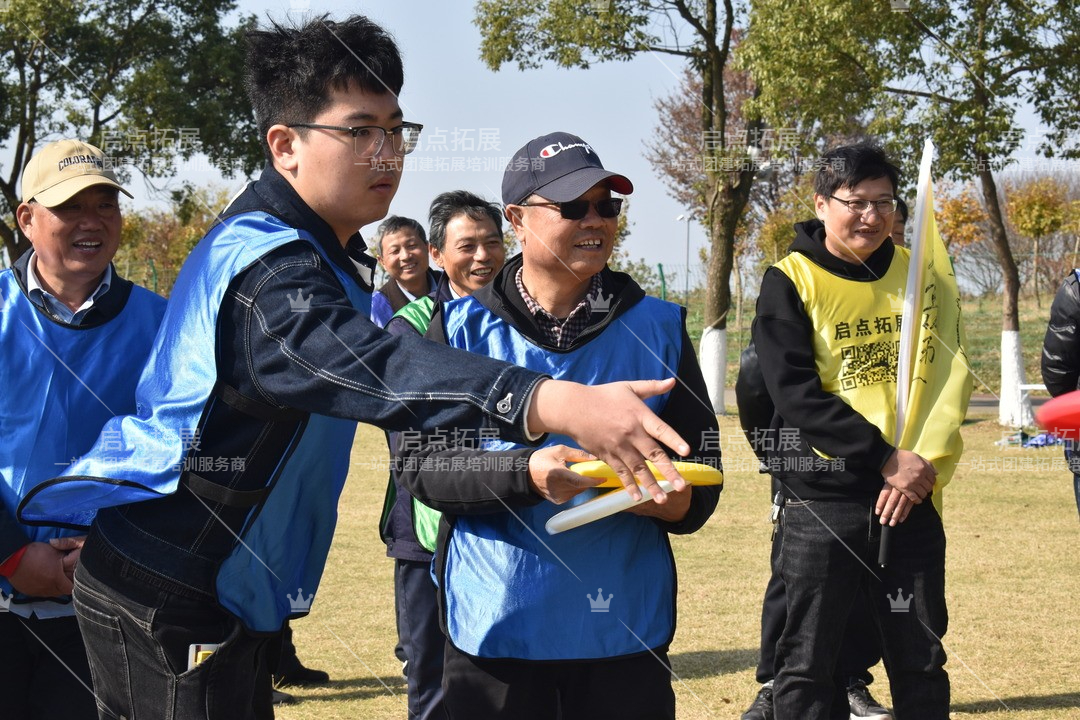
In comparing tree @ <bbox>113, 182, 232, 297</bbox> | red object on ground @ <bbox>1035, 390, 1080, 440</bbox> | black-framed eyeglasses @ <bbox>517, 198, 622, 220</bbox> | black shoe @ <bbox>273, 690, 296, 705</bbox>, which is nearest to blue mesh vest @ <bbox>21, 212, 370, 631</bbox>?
black-framed eyeglasses @ <bbox>517, 198, 622, 220</bbox>

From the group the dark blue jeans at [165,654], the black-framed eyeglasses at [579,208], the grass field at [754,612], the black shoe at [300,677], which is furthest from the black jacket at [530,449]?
the black shoe at [300,677]

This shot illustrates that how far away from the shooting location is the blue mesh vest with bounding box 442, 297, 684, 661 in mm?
2805

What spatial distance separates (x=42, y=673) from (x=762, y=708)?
117 inches

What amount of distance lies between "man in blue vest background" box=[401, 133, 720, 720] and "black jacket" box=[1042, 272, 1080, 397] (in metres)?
2.52

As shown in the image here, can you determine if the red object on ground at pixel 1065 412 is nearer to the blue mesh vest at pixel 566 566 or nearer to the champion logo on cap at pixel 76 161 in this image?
the blue mesh vest at pixel 566 566

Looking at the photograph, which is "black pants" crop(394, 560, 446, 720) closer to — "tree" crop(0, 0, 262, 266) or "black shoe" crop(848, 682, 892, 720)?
"black shoe" crop(848, 682, 892, 720)

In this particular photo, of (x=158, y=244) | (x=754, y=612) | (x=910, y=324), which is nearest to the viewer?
(x=910, y=324)

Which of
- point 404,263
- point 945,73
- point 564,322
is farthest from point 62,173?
point 945,73

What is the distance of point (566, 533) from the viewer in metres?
2.84

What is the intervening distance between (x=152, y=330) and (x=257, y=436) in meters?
1.26

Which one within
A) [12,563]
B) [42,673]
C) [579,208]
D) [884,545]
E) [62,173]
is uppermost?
[62,173]

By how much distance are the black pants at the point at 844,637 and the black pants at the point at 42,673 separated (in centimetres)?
287

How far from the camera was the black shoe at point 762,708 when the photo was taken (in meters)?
4.97

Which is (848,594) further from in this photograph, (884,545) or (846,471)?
(846,471)
